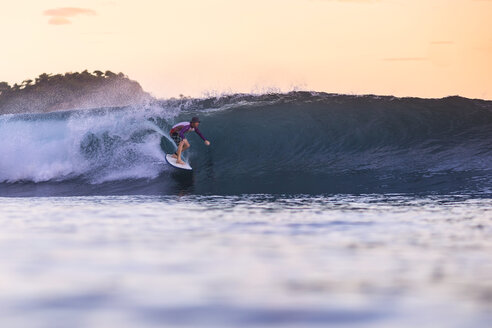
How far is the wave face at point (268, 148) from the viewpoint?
49.1 feet

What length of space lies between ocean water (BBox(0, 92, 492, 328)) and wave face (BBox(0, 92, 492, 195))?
6cm

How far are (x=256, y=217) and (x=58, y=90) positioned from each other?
241 feet

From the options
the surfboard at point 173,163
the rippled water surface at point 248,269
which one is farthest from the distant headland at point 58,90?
the rippled water surface at point 248,269

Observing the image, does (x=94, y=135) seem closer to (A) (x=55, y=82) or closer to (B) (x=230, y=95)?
(B) (x=230, y=95)

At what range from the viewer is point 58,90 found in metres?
79.0

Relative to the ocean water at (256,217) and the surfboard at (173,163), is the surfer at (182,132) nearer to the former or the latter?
the surfboard at (173,163)

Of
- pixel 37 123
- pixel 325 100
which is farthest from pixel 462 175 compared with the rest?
pixel 37 123

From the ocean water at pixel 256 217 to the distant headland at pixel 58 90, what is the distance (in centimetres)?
5490

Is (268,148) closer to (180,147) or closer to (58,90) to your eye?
(180,147)

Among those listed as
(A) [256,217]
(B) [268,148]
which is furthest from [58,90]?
(A) [256,217]

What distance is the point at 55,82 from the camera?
79.9 m

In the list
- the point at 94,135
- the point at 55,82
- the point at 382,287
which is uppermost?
the point at 55,82

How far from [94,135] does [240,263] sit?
13.4 metres

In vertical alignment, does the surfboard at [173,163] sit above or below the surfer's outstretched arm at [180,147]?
below
